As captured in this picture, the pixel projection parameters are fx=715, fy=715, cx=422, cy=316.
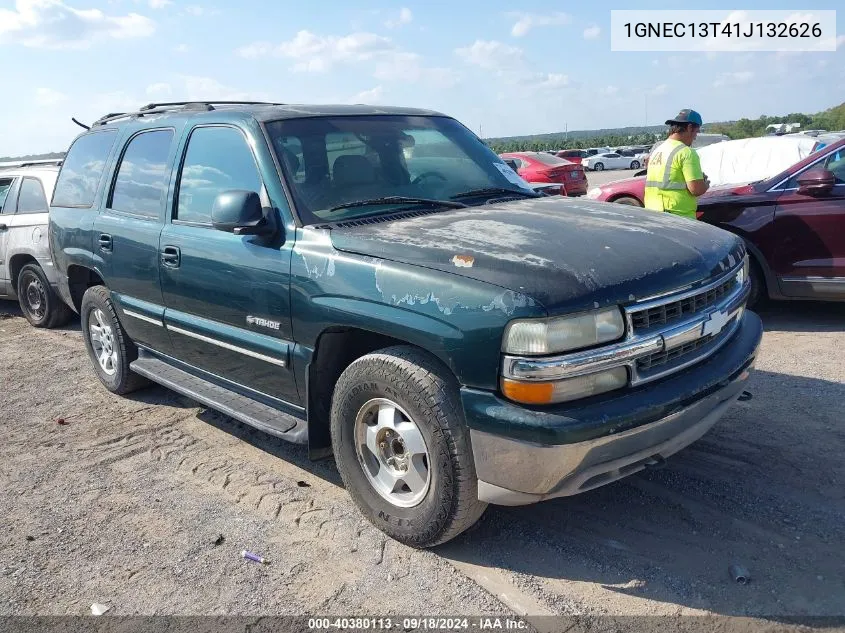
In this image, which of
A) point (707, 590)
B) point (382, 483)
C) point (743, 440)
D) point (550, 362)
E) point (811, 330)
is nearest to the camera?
point (550, 362)

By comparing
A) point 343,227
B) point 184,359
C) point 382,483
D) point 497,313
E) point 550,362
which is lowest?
point 382,483

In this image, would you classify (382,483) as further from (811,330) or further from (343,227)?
(811,330)

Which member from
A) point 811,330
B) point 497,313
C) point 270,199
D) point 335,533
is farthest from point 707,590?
point 811,330

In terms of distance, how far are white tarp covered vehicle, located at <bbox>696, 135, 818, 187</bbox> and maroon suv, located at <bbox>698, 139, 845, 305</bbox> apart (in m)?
4.88

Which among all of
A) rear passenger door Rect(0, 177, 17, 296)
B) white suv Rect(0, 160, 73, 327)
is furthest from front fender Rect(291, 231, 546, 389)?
rear passenger door Rect(0, 177, 17, 296)

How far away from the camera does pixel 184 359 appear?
4445 millimetres

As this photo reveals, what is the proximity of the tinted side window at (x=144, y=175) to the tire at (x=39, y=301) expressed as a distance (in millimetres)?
3506

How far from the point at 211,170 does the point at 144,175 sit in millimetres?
845

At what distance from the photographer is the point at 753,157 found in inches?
468

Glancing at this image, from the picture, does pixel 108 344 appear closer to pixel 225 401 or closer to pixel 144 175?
pixel 144 175

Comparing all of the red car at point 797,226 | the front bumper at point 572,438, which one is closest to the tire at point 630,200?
the red car at point 797,226

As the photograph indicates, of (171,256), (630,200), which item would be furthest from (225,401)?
(630,200)

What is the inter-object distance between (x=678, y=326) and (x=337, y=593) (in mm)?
1763

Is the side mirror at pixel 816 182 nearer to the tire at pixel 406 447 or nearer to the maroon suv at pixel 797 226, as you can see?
the maroon suv at pixel 797 226
